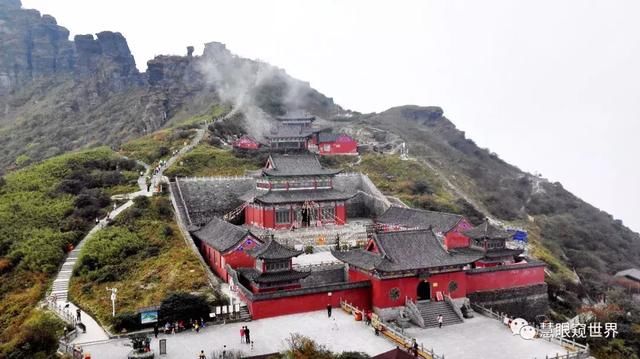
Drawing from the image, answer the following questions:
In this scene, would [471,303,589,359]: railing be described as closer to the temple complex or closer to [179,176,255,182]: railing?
the temple complex

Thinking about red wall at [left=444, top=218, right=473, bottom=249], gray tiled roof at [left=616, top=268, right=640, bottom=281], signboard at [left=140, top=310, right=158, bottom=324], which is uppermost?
red wall at [left=444, top=218, right=473, bottom=249]

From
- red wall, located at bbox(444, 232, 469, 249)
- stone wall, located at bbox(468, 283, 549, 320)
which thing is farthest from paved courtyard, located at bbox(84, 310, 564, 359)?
red wall, located at bbox(444, 232, 469, 249)

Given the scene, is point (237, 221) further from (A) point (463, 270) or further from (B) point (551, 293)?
(B) point (551, 293)

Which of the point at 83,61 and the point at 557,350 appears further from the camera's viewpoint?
the point at 83,61

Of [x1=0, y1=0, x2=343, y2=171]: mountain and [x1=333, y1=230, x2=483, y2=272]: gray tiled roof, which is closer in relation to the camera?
[x1=333, y1=230, x2=483, y2=272]: gray tiled roof

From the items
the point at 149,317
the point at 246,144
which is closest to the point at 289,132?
the point at 246,144

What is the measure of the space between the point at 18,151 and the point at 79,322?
89116mm

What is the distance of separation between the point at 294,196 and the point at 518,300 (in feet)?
69.1

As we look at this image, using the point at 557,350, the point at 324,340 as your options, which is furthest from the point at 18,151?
the point at 557,350

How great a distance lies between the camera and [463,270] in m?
32.2

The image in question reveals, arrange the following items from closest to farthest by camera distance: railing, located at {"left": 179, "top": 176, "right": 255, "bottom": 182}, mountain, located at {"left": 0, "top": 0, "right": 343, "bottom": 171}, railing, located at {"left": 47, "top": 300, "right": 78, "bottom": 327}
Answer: railing, located at {"left": 47, "top": 300, "right": 78, "bottom": 327}, railing, located at {"left": 179, "top": 176, "right": 255, "bottom": 182}, mountain, located at {"left": 0, "top": 0, "right": 343, "bottom": 171}

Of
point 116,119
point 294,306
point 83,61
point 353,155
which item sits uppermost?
point 83,61

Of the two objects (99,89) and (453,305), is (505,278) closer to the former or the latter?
(453,305)

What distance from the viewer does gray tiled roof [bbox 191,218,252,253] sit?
34.5 meters
